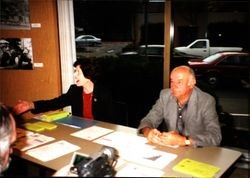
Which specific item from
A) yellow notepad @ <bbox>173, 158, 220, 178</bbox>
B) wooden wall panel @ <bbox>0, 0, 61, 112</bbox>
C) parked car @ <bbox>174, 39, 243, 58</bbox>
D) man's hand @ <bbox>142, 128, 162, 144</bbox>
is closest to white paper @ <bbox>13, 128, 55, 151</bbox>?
man's hand @ <bbox>142, 128, 162, 144</bbox>

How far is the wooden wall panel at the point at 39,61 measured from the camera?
11.3 ft

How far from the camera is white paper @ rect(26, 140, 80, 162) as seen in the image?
5.81 ft

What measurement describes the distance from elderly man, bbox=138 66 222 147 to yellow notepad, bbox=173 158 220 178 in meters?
0.28

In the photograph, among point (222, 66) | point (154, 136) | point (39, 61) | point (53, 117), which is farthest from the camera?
point (222, 66)

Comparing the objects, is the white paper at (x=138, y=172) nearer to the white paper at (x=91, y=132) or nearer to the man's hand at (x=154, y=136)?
the man's hand at (x=154, y=136)

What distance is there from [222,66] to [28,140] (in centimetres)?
467

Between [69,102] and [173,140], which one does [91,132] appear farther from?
[69,102]

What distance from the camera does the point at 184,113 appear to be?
2.27 meters

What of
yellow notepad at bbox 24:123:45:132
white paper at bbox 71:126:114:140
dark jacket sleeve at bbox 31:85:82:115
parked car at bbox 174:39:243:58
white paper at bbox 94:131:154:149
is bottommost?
white paper at bbox 94:131:154:149

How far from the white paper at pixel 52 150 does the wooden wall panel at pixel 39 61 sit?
1.70m

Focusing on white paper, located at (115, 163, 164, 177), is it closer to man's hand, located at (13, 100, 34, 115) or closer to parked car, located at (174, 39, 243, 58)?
man's hand, located at (13, 100, 34, 115)

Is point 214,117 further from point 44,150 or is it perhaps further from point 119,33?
point 119,33

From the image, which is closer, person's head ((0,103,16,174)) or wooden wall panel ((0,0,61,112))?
person's head ((0,103,16,174))

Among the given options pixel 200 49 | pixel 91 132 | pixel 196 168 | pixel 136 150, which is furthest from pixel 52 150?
pixel 200 49
